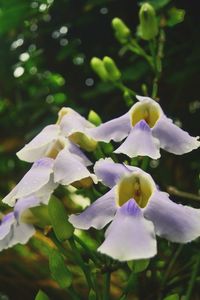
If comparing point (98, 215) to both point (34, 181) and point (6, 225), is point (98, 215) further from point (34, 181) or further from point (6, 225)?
point (6, 225)

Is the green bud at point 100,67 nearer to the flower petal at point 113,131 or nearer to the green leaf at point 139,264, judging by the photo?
the flower petal at point 113,131

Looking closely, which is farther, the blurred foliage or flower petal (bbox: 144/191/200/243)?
the blurred foliage

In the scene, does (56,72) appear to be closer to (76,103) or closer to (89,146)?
(76,103)

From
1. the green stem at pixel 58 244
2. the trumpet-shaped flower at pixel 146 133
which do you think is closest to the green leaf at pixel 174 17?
the trumpet-shaped flower at pixel 146 133

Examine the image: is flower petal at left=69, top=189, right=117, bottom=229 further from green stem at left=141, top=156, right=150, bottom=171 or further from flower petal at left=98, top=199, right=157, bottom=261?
green stem at left=141, top=156, right=150, bottom=171

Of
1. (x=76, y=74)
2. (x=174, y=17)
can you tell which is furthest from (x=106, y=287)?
(x=76, y=74)

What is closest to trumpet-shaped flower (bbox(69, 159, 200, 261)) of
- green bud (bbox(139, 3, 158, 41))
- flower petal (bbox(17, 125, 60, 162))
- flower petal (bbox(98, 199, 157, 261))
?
flower petal (bbox(98, 199, 157, 261))
